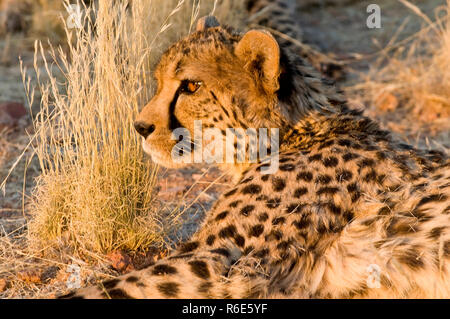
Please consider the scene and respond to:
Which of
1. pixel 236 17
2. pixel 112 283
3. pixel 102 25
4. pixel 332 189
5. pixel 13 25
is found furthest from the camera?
pixel 13 25

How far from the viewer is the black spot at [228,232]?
7.88 ft

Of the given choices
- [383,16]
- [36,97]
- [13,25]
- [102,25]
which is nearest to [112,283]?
[102,25]

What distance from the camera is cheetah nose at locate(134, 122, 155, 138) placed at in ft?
9.05

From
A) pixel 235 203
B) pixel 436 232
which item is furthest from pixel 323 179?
pixel 436 232

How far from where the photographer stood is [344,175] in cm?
250

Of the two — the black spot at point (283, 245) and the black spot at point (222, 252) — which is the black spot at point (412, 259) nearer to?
the black spot at point (283, 245)

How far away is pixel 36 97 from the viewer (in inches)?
202

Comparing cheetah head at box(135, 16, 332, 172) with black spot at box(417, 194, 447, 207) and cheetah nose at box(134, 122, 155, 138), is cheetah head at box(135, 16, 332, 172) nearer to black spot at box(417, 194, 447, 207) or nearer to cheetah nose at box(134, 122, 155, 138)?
cheetah nose at box(134, 122, 155, 138)

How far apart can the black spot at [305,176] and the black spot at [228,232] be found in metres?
0.34

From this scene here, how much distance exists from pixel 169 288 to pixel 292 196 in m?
0.61

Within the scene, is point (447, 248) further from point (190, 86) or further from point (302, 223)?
point (190, 86)

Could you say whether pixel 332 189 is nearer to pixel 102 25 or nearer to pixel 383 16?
pixel 102 25

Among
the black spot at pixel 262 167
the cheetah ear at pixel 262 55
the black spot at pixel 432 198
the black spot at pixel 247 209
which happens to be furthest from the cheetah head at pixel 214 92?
the black spot at pixel 432 198

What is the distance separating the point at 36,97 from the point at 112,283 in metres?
3.19
